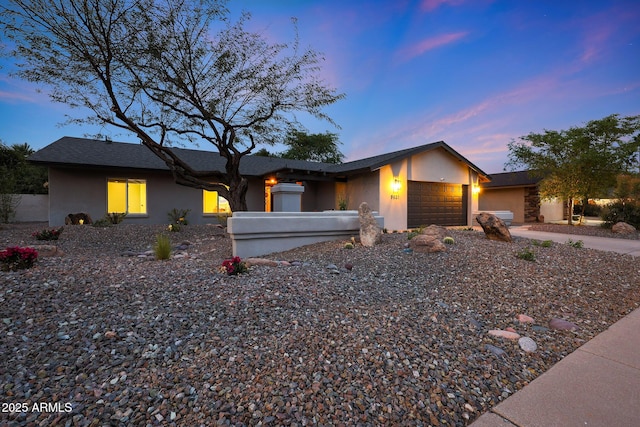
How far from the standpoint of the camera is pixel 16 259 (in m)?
3.97

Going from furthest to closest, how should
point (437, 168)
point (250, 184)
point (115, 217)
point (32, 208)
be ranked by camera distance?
point (32, 208) → point (250, 184) → point (437, 168) → point (115, 217)

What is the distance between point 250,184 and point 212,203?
6.53ft

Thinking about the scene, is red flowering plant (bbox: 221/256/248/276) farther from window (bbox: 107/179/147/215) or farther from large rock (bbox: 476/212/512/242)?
window (bbox: 107/179/147/215)

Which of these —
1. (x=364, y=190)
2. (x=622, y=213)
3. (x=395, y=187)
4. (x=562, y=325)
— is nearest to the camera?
(x=562, y=325)

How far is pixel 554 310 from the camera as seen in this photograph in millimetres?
3494

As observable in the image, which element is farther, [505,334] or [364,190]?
[364,190]

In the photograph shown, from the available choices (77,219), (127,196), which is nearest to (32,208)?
(127,196)

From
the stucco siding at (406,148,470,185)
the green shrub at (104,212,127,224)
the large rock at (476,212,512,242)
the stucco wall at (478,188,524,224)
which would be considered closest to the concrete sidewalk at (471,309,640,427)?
the large rock at (476,212,512,242)

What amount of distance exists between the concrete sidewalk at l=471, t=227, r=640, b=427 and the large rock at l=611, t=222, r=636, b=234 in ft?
36.0

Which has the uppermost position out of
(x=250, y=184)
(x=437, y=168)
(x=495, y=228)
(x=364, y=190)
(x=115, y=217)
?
(x=437, y=168)

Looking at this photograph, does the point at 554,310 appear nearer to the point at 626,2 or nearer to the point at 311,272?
the point at 311,272

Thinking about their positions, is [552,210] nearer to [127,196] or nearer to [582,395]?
[582,395]

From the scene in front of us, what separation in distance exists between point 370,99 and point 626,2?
708 cm

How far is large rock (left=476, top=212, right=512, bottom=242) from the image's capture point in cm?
705
